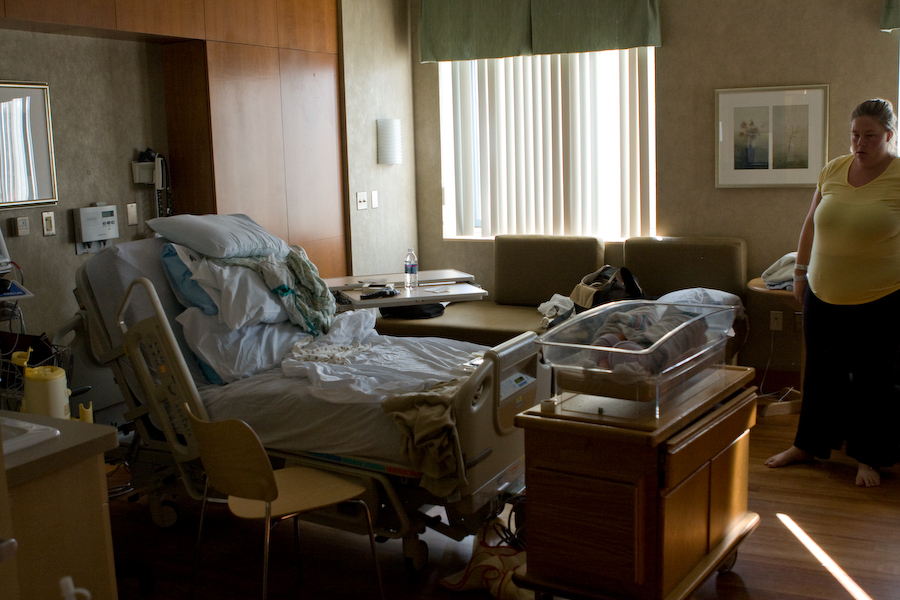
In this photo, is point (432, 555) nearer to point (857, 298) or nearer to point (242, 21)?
point (857, 298)

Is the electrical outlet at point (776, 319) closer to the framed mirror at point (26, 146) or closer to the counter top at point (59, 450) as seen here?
the framed mirror at point (26, 146)

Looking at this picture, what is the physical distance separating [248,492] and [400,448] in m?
0.49

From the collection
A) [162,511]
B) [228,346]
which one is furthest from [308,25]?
[162,511]

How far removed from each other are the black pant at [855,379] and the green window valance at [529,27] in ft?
7.14

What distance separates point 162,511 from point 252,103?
2.13 meters

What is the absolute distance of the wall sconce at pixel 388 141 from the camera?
526 cm

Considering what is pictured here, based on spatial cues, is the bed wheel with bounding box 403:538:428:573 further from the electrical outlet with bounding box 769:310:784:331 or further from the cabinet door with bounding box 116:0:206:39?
the electrical outlet with bounding box 769:310:784:331

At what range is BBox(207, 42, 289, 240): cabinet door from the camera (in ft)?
13.1

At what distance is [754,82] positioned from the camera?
4.68 m

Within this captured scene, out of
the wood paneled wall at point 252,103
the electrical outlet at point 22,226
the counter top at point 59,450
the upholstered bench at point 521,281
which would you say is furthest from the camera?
the upholstered bench at point 521,281

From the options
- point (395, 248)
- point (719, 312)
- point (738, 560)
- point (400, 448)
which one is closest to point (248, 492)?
point (400, 448)

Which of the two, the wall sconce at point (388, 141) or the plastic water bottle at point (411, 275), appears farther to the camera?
the wall sconce at point (388, 141)

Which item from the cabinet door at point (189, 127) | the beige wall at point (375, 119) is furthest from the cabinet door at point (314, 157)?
the cabinet door at point (189, 127)

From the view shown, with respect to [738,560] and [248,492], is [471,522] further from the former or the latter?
[738,560]
